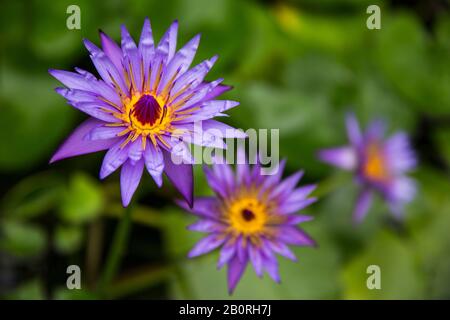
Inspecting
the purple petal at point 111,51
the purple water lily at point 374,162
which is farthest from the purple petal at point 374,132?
the purple petal at point 111,51

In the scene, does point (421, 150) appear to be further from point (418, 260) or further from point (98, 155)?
point (98, 155)

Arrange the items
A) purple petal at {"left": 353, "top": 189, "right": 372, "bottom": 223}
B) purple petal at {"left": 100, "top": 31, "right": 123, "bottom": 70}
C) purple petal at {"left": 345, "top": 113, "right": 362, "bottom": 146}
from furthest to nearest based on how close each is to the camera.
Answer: purple petal at {"left": 345, "top": 113, "right": 362, "bottom": 146}
purple petal at {"left": 353, "top": 189, "right": 372, "bottom": 223}
purple petal at {"left": 100, "top": 31, "right": 123, "bottom": 70}

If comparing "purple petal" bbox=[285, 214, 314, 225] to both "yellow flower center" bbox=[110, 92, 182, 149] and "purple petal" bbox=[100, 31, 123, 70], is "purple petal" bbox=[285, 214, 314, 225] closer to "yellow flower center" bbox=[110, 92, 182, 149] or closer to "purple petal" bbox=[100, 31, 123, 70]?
"yellow flower center" bbox=[110, 92, 182, 149]

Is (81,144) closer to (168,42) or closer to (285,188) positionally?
(168,42)

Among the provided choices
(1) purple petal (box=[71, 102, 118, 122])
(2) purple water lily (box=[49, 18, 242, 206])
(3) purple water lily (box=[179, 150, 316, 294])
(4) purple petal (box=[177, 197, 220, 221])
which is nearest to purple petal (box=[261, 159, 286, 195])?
(3) purple water lily (box=[179, 150, 316, 294])

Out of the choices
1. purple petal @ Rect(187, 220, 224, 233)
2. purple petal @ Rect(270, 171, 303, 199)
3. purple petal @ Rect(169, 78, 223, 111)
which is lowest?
purple petal @ Rect(187, 220, 224, 233)

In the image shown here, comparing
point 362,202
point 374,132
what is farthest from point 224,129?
point 374,132
